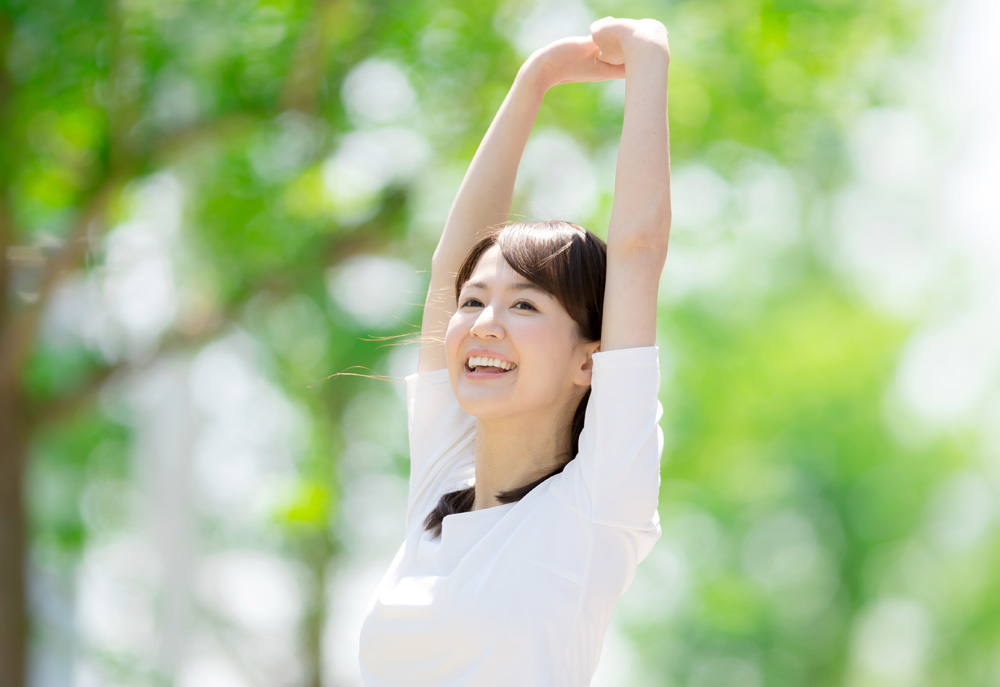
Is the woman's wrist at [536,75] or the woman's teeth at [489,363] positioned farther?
the woman's wrist at [536,75]

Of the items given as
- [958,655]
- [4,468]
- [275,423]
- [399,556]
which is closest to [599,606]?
[399,556]

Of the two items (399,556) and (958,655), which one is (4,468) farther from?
(958,655)

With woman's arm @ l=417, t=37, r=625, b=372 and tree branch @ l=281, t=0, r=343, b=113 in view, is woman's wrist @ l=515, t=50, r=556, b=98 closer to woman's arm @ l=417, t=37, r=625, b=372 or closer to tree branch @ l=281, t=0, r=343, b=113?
woman's arm @ l=417, t=37, r=625, b=372

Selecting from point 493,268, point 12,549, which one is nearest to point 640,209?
point 493,268

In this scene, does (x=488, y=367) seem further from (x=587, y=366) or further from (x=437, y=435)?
(x=437, y=435)

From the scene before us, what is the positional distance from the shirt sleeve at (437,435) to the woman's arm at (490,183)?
0.04m

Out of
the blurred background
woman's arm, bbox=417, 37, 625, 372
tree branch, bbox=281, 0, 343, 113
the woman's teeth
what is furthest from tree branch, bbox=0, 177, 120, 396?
the woman's teeth

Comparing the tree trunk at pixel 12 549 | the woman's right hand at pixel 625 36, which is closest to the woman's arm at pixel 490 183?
the woman's right hand at pixel 625 36

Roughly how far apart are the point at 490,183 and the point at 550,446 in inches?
20.9

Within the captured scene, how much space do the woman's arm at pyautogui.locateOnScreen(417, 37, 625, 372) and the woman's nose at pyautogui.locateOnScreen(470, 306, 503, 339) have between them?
34 centimetres

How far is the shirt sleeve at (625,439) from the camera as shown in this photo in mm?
1469

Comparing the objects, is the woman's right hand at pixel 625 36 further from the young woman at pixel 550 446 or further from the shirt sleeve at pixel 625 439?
the shirt sleeve at pixel 625 439

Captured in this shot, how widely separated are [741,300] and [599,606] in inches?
408

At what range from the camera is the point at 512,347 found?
5.25ft
